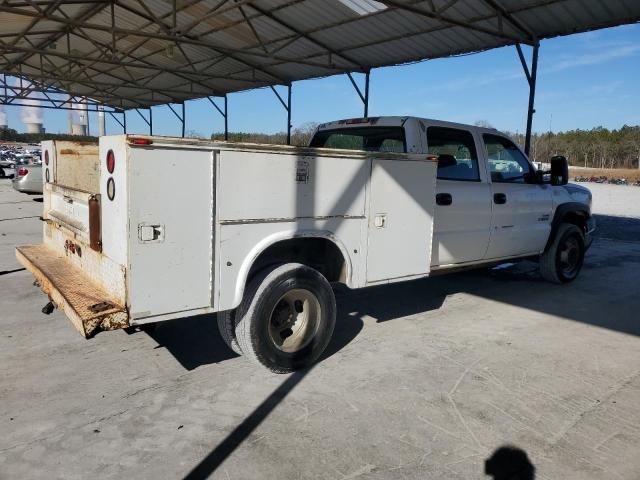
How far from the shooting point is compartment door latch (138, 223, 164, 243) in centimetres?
312

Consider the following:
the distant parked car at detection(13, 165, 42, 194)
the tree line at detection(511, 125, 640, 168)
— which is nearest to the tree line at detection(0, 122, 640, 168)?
the tree line at detection(511, 125, 640, 168)

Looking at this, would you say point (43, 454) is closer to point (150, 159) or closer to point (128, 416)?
point (128, 416)

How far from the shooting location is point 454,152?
5578 mm

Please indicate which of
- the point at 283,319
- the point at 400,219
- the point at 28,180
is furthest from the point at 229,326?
the point at 28,180

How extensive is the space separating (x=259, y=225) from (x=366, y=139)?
8.29ft

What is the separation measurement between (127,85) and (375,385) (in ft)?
67.6

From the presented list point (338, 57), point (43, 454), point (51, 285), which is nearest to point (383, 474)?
point (43, 454)

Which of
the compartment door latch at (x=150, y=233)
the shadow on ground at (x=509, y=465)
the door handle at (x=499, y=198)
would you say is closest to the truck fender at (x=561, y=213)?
the door handle at (x=499, y=198)

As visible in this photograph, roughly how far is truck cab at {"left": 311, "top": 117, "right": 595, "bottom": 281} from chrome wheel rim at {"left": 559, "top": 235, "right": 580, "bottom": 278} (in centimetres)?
60

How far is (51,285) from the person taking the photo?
3.75 metres

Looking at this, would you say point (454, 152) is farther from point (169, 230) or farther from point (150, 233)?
point (150, 233)

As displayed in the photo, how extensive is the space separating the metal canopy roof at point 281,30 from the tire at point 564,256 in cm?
401

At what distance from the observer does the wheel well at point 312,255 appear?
409 centimetres

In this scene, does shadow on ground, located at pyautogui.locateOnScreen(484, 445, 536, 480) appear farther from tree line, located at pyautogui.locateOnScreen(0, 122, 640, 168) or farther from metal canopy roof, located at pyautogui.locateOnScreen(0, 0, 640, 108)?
tree line, located at pyautogui.locateOnScreen(0, 122, 640, 168)
